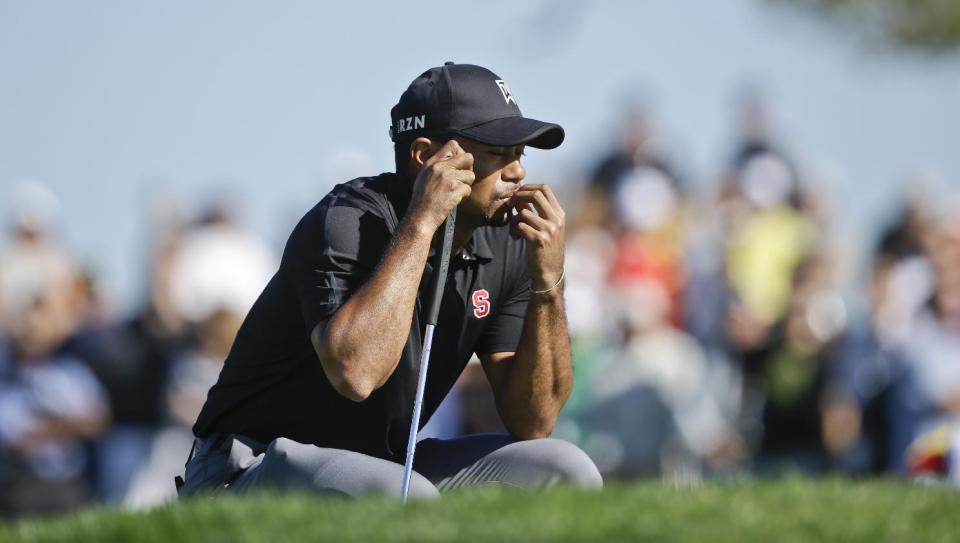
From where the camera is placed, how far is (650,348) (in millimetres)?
A: 12859

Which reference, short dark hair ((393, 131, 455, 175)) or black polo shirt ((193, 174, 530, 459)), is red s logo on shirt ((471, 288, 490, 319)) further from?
short dark hair ((393, 131, 455, 175))

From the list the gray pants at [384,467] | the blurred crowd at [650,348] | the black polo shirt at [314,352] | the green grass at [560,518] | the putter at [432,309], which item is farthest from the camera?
the blurred crowd at [650,348]

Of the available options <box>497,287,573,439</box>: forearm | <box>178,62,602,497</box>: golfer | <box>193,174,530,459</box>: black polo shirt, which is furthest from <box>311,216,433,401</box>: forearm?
<box>497,287,573,439</box>: forearm

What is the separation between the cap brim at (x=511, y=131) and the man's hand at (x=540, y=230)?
7.9 inches

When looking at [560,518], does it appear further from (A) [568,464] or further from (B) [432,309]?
(B) [432,309]

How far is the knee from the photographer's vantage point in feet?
19.9

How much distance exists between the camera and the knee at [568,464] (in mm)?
6066

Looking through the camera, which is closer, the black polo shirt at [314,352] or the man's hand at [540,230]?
the black polo shirt at [314,352]

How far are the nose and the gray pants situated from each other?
1.01 m

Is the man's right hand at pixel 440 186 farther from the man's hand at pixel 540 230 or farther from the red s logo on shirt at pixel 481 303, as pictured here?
the red s logo on shirt at pixel 481 303

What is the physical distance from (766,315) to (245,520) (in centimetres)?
866

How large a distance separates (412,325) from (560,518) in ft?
4.74

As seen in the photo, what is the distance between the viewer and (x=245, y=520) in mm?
5094

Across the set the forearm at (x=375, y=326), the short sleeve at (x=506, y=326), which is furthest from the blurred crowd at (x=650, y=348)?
the forearm at (x=375, y=326)
